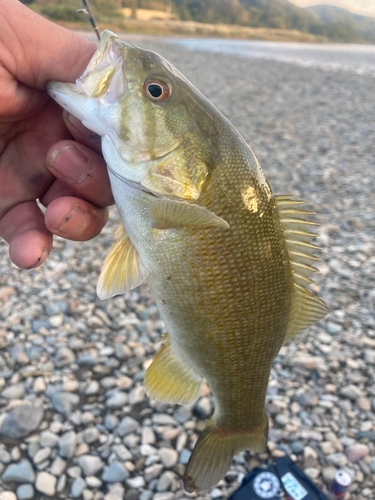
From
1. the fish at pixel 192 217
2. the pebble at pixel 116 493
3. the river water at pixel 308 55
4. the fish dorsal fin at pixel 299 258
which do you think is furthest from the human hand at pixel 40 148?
the river water at pixel 308 55

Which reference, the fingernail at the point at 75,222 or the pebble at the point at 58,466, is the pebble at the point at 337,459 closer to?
the pebble at the point at 58,466

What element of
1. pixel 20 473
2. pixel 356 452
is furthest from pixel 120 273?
pixel 356 452

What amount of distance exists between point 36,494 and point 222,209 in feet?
6.57

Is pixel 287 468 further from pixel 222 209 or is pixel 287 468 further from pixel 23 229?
pixel 23 229

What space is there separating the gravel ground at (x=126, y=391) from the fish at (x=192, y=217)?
1.16 metres

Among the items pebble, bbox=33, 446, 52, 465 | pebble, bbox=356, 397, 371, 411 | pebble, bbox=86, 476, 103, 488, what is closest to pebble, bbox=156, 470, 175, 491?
pebble, bbox=86, 476, 103, 488

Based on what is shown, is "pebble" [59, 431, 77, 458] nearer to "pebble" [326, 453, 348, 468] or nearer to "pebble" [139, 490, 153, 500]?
"pebble" [139, 490, 153, 500]

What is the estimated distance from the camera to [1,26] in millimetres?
1706

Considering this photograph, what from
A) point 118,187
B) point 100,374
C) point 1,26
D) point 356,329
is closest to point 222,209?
point 118,187

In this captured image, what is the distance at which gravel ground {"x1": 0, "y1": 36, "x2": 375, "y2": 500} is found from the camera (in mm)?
2279

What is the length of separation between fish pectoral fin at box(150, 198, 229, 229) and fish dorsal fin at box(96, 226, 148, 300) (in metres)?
0.26

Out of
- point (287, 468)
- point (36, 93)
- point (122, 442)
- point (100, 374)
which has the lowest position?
point (287, 468)

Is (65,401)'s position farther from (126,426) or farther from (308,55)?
(308,55)

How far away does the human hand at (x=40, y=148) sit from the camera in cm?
174
